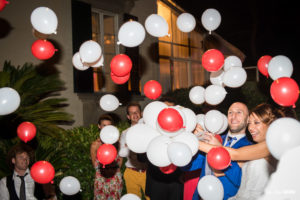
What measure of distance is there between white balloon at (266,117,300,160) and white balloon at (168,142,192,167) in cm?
72

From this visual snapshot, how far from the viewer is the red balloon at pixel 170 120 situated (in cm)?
191

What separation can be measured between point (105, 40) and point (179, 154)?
5565 millimetres

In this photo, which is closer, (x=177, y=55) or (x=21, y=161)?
(x=21, y=161)

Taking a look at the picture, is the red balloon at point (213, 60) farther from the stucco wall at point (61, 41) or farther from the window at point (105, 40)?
the window at point (105, 40)

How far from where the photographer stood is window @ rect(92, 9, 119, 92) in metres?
6.52

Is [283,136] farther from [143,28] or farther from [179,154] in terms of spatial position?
[143,28]

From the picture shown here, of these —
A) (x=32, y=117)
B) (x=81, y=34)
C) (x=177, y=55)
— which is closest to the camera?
(x=32, y=117)

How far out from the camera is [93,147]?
11.4 ft

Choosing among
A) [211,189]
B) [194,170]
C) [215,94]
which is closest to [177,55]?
[215,94]

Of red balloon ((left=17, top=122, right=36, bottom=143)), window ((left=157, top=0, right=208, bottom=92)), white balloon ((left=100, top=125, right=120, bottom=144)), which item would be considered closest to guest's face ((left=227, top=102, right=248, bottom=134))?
white balloon ((left=100, top=125, right=120, bottom=144))

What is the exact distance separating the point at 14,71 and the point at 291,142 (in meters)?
3.84

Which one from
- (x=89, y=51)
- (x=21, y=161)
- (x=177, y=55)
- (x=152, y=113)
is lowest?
(x=21, y=161)

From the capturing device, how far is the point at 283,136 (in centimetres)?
123

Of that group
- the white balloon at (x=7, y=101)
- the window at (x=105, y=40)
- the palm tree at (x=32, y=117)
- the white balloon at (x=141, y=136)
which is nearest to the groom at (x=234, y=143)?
the white balloon at (x=141, y=136)
